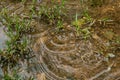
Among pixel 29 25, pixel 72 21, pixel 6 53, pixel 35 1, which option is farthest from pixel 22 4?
pixel 6 53

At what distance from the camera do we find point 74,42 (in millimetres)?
3660

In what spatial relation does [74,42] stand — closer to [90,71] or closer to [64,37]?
[64,37]

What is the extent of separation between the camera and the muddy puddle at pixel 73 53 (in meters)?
3.20

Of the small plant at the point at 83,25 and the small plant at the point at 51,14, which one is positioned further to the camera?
Result: the small plant at the point at 51,14

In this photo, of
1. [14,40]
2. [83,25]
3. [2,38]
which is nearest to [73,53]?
[83,25]

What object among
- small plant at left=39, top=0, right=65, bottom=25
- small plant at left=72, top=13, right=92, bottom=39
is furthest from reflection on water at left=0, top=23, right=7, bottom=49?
small plant at left=72, top=13, right=92, bottom=39

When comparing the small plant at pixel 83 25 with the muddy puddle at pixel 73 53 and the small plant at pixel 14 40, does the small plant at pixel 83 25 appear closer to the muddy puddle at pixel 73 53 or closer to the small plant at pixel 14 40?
the muddy puddle at pixel 73 53

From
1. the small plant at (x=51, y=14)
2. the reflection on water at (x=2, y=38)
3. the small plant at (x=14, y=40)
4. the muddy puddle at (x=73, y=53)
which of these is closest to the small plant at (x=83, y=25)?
the muddy puddle at (x=73, y=53)

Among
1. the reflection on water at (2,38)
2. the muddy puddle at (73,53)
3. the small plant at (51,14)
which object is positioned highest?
the small plant at (51,14)

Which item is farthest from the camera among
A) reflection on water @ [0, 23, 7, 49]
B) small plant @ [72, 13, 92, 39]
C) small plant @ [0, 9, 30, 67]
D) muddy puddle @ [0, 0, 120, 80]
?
small plant @ [72, 13, 92, 39]

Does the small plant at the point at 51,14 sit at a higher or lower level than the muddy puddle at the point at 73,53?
higher

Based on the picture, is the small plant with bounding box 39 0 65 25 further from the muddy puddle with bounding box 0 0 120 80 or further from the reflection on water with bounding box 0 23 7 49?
the reflection on water with bounding box 0 23 7 49

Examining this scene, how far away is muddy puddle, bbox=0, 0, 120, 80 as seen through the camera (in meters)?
3.20

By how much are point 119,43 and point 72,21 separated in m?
0.87
